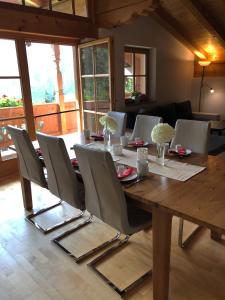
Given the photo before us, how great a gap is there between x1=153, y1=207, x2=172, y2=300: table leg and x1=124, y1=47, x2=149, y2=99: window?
145 inches

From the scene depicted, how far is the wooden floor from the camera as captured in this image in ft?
5.40

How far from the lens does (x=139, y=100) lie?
15.9 feet

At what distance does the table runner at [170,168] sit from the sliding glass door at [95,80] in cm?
200

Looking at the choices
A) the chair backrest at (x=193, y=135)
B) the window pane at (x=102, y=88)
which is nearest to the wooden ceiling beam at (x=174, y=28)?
the window pane at (x=102, y=88)

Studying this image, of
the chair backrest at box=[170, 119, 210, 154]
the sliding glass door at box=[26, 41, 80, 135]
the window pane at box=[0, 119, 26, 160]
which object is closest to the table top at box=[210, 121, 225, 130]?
the chair backrest at box=[170, 119, 210, 154]

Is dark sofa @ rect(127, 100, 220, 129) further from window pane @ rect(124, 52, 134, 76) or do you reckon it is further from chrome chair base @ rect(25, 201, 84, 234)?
chrome chair base @ rect(25, 201, 84, 234)

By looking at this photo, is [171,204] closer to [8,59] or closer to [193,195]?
[193,195]

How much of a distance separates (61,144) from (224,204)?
1.07 metres

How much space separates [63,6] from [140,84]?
2081mm

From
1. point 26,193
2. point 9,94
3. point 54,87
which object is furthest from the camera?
point 54,87

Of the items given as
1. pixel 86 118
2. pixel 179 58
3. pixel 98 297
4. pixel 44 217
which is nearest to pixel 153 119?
pixel 44 217

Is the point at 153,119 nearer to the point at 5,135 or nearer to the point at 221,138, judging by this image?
the point at 221,138

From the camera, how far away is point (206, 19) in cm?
439

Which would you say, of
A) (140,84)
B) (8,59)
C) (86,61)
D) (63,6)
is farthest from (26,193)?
(140,84)
